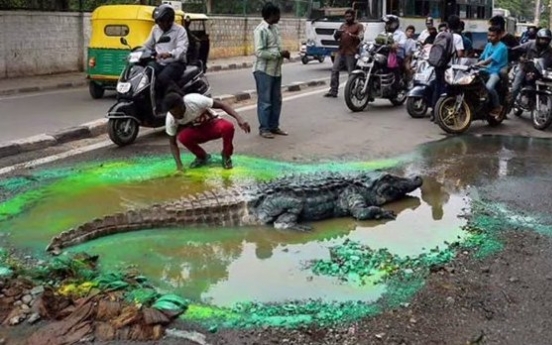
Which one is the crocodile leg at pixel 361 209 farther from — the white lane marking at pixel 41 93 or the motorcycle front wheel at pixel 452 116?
the white lane marking at pixel 41 93

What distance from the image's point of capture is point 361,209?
5.67 meters

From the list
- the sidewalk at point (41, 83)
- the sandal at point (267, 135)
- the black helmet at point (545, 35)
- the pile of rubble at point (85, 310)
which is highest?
the black helmet at point (545, 35)

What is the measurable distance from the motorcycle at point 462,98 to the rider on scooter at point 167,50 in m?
3.97

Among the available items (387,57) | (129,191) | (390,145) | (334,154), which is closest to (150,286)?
(129,191)

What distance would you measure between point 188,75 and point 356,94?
422 centimetres

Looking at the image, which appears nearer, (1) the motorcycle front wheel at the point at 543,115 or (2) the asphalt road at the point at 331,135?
(2) the asphalt road at the point at 331,135

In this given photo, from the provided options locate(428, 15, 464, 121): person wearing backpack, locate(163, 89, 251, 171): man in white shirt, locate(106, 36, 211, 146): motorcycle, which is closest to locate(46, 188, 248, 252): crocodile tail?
locate(163, 89, 251, 171): man in white shirt

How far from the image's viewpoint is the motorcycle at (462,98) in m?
9.69

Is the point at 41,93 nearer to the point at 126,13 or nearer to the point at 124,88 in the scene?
the point at 126,13

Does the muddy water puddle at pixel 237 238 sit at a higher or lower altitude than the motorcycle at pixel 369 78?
lower

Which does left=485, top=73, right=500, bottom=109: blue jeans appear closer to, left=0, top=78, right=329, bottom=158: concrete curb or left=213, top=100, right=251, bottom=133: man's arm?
left=213, top=100, right=251, bottom=133: man's arm

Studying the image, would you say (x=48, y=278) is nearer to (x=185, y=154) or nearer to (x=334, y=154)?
(x=185, y=154)

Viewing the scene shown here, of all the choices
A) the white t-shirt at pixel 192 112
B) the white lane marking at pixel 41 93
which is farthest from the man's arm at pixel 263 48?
the white lane marking at pixel 41 93

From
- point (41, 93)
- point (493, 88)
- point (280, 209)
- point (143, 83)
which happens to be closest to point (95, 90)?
point (41, 93)
